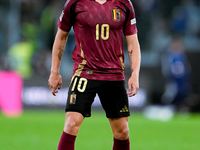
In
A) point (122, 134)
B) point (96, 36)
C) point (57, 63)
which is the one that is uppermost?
point (96, 36)

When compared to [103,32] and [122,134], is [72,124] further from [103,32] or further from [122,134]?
[103,32]

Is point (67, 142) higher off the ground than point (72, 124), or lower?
lower

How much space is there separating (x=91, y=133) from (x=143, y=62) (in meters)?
7.34

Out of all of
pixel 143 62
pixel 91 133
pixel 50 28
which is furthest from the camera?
pixel 143 62

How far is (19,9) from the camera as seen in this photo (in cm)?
1686

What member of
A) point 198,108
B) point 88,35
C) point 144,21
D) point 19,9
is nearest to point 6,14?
point 19,9

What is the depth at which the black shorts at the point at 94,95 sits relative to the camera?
5.40m

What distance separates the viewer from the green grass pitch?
8656 mm

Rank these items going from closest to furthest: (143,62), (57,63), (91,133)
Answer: (57,63)
(91,133)
(143,62)

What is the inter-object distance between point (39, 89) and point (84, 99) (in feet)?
31.6

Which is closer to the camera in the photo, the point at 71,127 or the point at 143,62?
the point at 71,127

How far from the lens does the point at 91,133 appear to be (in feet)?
35.0

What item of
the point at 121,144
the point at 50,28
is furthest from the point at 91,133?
the point at 50,28

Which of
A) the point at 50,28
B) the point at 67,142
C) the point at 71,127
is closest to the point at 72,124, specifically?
the point at 71,127
